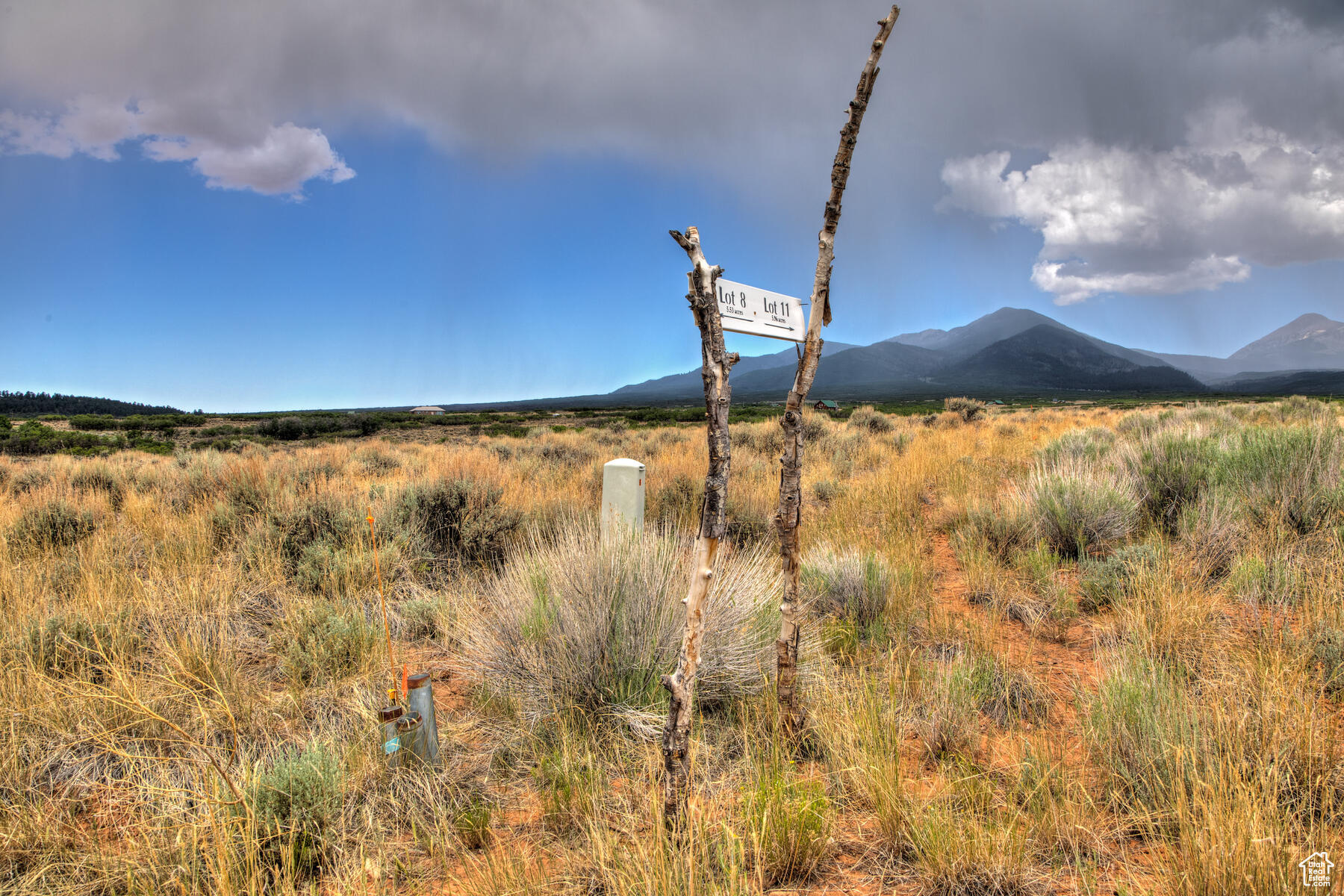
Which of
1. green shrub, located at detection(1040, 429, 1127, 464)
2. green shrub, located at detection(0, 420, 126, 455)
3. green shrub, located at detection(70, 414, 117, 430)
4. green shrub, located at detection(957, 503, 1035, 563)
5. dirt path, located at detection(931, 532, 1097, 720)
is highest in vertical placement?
green shrub, located at detection(70, 414, 117, 430)

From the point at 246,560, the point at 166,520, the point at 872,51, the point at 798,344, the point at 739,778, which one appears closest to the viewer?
the point at 872,51

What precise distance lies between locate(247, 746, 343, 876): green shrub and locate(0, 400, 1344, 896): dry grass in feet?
0.06

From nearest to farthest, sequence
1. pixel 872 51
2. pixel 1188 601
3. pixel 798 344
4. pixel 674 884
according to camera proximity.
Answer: pixel 674 884 < pixel 872 51 < pixel 798 344 < pixel 1188 601

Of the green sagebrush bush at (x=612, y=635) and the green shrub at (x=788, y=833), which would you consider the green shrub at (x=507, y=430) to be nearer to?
the green sagebrush bush at (x=612, y=635)

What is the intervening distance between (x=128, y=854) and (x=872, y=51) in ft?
13.3

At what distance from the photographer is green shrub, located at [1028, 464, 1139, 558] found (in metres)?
5.32

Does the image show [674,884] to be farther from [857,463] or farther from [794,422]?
[857,463]

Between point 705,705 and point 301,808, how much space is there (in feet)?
6.17

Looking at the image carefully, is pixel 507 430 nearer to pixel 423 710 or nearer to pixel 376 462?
pixel 376 462

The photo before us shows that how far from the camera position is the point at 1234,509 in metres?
4.86

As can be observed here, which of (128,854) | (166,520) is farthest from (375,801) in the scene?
(166,520)

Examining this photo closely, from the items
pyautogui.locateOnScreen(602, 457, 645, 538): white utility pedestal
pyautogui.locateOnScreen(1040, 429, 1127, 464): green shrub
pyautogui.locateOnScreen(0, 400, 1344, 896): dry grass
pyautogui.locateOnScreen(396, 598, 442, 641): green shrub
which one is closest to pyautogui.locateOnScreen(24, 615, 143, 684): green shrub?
pyautogui.locateOnScreen(0, 400, 1344, 896): dry grass

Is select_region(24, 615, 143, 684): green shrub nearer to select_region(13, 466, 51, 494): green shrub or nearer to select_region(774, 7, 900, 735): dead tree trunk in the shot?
select_region(774, 7, 900, 735): dead tree trunk

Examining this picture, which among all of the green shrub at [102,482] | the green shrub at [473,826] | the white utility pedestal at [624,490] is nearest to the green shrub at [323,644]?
the green shrub at [473,826]
